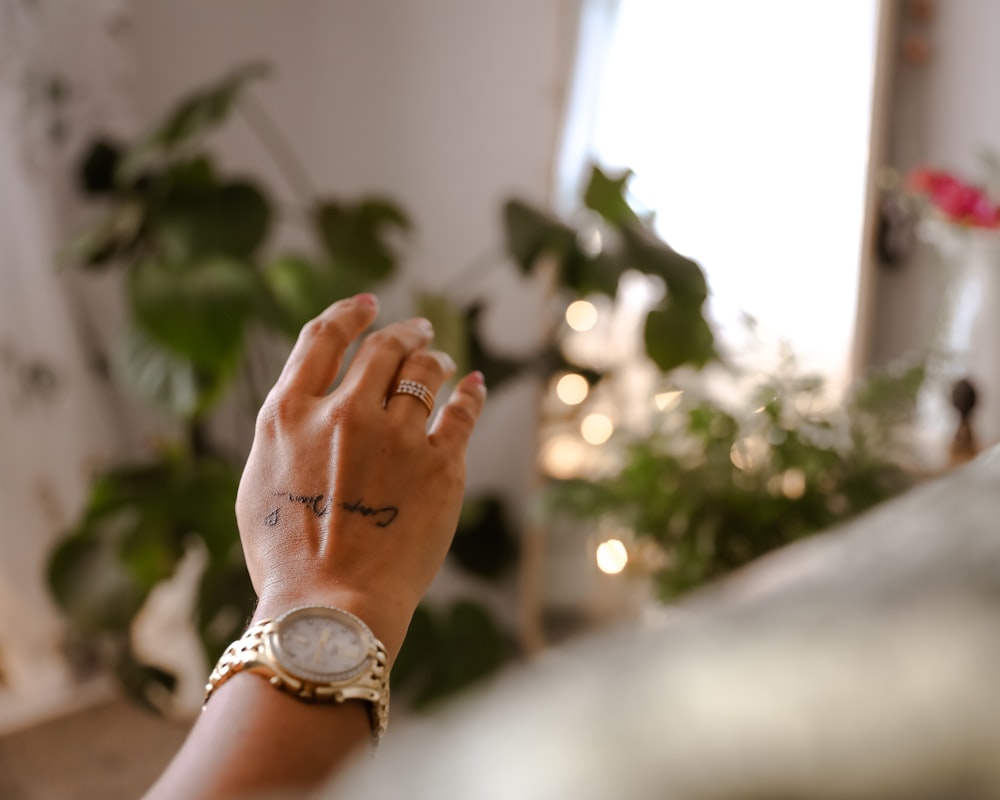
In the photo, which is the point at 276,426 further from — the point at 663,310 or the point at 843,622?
the point at 663,310

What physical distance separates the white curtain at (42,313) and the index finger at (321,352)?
73.2 inches

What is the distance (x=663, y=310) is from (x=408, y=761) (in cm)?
129

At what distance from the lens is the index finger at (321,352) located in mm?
577

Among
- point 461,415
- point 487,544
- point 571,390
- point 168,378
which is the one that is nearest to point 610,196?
point 168,378

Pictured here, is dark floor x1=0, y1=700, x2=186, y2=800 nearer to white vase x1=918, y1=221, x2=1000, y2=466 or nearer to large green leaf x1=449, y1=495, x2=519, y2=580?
large green leaf x1=449, y1=495, x2=519, y2=580

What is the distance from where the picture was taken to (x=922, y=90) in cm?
204

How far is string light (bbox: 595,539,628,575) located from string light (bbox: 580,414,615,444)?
0.32m

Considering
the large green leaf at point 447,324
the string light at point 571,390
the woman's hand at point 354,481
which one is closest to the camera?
the woman's hand at point 354,481

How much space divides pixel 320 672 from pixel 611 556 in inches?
62.4

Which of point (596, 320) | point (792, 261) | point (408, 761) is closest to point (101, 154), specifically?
point (596, 320)

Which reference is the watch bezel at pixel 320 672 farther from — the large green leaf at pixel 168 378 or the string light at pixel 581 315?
the string light at pixel 581 315

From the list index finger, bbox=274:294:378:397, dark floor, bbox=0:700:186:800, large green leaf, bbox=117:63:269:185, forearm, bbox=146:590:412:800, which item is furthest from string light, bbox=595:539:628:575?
forearm, bbox=146:590:412:800

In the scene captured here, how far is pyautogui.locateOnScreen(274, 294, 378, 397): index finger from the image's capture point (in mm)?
577

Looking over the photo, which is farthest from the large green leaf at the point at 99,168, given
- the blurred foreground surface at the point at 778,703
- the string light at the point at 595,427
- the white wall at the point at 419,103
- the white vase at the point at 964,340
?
the blurred foreground surface at the point at 778,703
